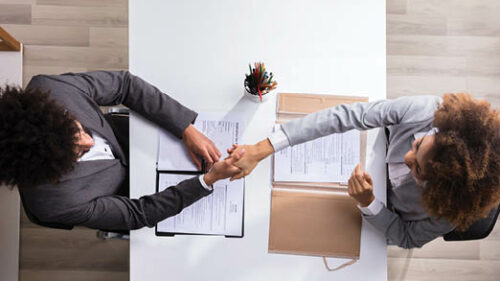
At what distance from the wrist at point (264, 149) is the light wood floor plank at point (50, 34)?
138 cm

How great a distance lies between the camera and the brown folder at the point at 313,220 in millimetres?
1264

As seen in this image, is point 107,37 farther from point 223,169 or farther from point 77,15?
point 223,169

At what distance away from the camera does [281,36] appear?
4.24ft

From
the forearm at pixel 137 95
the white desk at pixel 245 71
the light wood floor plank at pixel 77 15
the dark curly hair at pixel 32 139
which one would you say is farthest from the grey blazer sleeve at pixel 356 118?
the light wood floor plank at pixel 77 15

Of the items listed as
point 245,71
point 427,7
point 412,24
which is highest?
point 427,7

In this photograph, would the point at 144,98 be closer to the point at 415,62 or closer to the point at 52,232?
the point at 52,232

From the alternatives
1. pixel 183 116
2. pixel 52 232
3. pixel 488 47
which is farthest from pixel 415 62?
pixel 52 232

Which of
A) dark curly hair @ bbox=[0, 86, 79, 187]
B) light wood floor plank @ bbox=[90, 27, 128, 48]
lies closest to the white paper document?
dark curly hair @ bbox=[0, 86, 79, 187]

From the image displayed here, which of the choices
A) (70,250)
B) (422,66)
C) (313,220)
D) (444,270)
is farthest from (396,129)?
(70,250)

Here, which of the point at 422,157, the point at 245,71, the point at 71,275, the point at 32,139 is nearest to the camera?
the point at 32,139

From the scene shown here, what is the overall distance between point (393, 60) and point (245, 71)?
118cm

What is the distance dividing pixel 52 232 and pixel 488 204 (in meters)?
2.03

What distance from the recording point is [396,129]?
1.26 meters

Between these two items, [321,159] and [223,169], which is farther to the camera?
[321,159]
